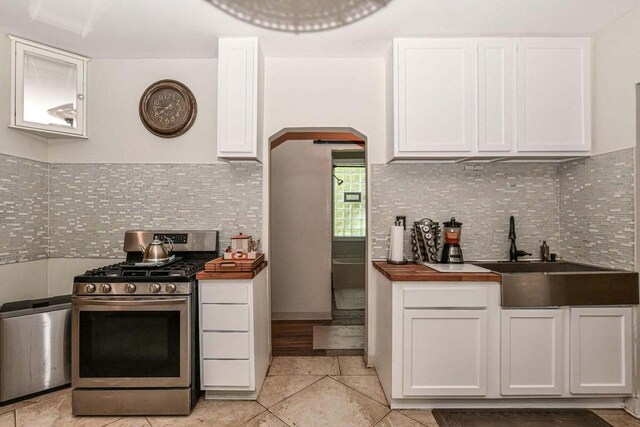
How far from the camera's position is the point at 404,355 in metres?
2.08

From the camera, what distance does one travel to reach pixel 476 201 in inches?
107

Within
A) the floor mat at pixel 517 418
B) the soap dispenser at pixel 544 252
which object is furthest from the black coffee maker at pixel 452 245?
the floor mat at pixel 517 418

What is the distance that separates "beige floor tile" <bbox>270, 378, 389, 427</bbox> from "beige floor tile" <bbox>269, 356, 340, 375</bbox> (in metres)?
0.25

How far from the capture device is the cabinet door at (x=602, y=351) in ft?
6.76

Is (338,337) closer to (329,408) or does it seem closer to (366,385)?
(366,385)

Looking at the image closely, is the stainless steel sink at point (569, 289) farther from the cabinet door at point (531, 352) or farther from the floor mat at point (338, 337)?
the floor mat at point (338, 337)

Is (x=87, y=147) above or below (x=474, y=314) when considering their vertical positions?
above

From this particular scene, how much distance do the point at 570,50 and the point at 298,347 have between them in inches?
Result: 125

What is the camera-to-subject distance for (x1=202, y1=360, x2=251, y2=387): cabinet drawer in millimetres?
2146

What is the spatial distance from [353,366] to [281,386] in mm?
630

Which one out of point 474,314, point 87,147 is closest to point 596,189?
point 474,314

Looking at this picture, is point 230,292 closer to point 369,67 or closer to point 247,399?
point 247,399

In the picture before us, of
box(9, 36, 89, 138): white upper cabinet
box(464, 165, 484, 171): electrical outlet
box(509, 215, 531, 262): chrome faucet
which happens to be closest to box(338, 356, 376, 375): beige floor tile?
box(509, 215, 531, 262): chrome faucet

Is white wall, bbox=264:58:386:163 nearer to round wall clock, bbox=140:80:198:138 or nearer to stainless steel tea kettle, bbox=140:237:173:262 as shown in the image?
round wall clock, bbox=140:80:198:138
